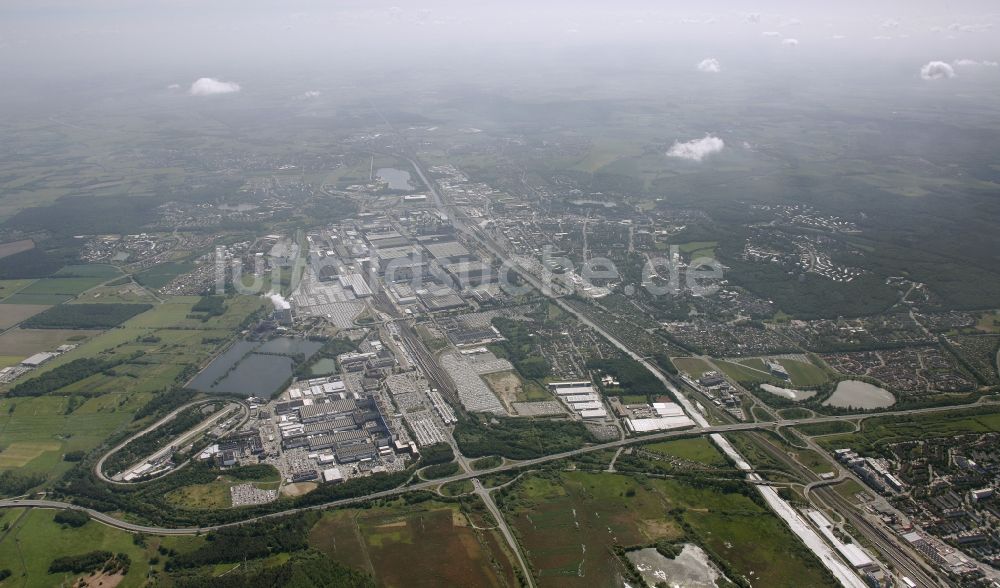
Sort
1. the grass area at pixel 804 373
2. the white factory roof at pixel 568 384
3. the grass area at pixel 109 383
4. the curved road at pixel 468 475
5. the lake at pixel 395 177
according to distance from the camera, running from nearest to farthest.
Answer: the curved road at pixel 468 475, the grass area at pixel 109 383, the white factory roof at pixel 568 384, the grass area at pixel 804 373, the lake at pixel 395 177

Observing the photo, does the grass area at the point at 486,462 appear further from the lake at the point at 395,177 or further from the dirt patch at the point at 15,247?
the lake at the point at 395,177

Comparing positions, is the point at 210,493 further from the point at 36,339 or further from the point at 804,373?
the point at 804,373

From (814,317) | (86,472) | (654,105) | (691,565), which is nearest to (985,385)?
(814,317)

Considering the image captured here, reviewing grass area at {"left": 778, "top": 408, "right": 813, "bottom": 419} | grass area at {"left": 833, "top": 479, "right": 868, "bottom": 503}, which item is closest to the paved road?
grass area at {"left": 778, "top": 408, "right": 813, "bottom": 419}

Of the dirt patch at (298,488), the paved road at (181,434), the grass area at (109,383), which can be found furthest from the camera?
the grass area at (109,383)

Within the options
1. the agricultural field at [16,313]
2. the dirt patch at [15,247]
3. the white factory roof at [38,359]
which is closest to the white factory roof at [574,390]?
the white factory roof at [38,359]

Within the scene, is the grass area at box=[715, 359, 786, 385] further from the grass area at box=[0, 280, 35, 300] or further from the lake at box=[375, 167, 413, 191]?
the grass area at box=[0, 280, 35, 300]
